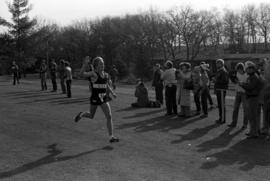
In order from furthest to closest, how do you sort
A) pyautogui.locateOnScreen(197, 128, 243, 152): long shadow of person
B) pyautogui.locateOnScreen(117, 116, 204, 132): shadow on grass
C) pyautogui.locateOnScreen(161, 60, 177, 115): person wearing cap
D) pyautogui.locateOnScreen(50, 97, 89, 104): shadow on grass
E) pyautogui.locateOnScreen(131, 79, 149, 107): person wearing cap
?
pyautogui.locateOnScreen(50, 97, 89, 104): shadow on grass, pyautogui.locateOnScreen(131, 79, 149, 107): person wearing cap, pyautogui.locateOnScreen(161, 60, 177, 115): person wearing cap, pyautogui.locateOnScreen(117, 116, 204, 132): shadow on grass, pyautogui.locateOnScreen(197, 128, 243, 152): long shadow of person

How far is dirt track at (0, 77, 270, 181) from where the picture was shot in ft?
20.0

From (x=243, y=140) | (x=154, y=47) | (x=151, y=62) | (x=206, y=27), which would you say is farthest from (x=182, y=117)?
(x=206, y=27)

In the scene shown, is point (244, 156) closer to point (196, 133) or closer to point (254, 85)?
point (254, 85)

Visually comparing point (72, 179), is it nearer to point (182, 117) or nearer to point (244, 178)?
point (244, 178)

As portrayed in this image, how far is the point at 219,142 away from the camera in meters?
8.52

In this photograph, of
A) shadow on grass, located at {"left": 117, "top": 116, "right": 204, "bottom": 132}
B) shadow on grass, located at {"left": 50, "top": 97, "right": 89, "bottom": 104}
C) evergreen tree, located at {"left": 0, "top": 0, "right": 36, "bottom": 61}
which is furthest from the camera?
evergreen tree, located at {"left": 0, "top": 0, "right": 36, "bottom": 61}

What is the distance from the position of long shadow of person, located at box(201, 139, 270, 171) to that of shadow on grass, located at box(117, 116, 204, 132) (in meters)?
2.40

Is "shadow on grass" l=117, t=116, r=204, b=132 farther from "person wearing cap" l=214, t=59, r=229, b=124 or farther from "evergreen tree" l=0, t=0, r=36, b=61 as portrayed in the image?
"evergreen tree" l=0, t=0, r=36, b=61

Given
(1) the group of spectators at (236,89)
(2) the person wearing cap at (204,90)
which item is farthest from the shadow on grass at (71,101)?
(2) the person wearing cap at (204,90)

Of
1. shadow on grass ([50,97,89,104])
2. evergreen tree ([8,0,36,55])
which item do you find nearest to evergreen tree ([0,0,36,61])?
evergreen tree ([8,0,36,55])

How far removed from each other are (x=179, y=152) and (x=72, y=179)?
99.3 inches

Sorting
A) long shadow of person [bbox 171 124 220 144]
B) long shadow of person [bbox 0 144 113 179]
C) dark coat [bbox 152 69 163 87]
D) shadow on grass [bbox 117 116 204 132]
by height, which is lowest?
long shadow of person [bbox 171 124 220 144]

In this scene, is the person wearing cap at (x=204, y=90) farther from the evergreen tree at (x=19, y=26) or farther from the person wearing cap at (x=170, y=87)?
the evergreen tree at (x=19, y=26)

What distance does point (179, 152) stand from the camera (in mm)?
7543
